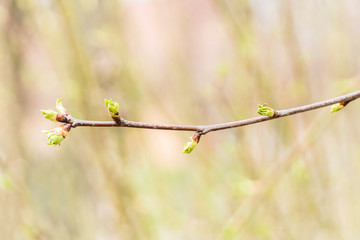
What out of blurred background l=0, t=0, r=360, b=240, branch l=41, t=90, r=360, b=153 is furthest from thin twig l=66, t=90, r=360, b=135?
blurred background l=0, t=0, r=360, b=240

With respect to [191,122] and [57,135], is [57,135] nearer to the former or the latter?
[57,135]

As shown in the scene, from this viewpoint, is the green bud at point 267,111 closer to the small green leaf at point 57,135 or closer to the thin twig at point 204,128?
the thin twig at point 204,128

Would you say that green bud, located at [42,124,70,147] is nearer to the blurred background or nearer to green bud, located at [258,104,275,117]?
green bud, located at [258,104,275,117]

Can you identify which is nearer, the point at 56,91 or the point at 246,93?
the point at 246,93

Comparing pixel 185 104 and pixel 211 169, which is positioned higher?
pixel 185 104

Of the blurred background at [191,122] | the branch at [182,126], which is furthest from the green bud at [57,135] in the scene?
the blurred background at [191,122]

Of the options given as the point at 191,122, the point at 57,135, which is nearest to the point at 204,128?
the point at 57,135

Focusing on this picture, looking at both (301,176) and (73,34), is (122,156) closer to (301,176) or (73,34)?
(73,34)

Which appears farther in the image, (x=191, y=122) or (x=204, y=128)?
(x=191, y=122)

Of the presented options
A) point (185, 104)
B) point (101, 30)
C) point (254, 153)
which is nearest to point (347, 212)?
point (254, 153)
